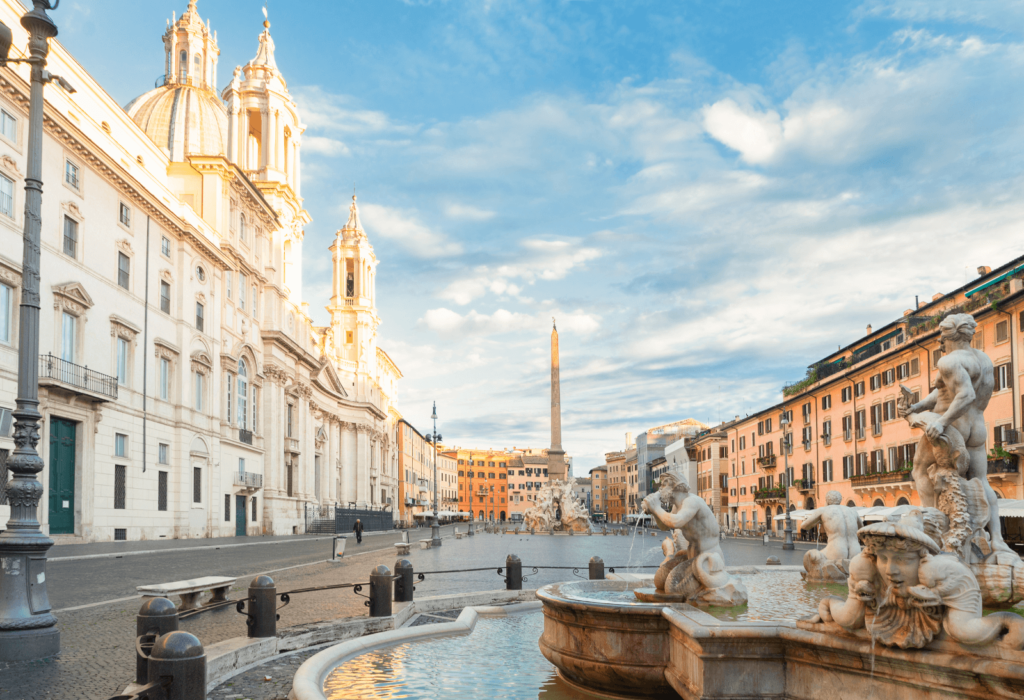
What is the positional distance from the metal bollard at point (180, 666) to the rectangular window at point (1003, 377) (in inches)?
1284

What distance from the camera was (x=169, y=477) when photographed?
35.5 m

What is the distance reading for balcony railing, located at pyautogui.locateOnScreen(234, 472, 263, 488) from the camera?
43.3 meters

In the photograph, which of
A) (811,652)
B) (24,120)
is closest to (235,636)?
(811,652)

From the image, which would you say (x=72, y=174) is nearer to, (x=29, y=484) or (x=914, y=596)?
(x=29, y=484)

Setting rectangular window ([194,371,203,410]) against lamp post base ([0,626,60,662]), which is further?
rectangular window ([194,371,203,410])

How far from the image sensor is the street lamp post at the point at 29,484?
784 centimetres

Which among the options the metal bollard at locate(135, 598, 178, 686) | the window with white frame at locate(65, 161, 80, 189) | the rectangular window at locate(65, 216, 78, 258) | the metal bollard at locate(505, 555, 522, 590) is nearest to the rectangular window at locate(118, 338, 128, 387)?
the rectangular window at locate(65, 216, 78, 258)

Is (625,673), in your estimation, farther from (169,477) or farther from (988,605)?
(169,477)

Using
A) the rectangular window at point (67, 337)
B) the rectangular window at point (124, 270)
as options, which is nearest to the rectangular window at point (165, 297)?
the rectangular window at point (124, 270)

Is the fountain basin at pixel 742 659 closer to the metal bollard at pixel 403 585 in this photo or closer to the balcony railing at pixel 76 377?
the metal bollard at pixel 403 585

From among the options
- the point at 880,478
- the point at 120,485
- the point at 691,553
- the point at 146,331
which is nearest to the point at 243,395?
the point at 146,331

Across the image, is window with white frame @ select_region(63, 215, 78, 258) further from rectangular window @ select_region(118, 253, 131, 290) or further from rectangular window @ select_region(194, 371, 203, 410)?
rectangular window @ select_region(194, 371, 203, 410)

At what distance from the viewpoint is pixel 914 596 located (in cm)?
420

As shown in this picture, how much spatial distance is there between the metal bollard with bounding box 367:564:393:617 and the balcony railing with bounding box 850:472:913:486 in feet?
106
